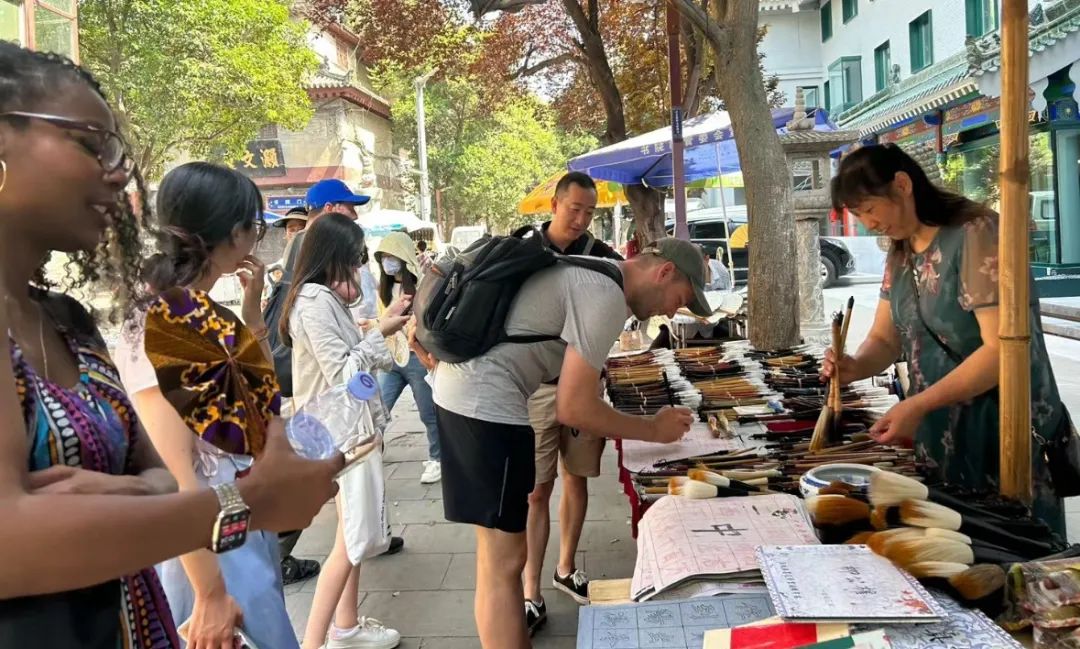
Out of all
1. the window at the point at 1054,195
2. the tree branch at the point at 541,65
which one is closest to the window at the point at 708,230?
the window at the point at 1054,195

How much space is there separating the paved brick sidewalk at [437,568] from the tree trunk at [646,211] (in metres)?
→ 4.63

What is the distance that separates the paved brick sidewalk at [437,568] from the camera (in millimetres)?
3477

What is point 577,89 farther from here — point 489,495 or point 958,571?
point 958,571

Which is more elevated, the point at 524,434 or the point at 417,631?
the point at 524,434

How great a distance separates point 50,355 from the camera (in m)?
1.13

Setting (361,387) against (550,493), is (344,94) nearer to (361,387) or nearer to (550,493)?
(550,493)

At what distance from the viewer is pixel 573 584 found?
374cm

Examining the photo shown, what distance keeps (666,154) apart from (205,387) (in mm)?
7791

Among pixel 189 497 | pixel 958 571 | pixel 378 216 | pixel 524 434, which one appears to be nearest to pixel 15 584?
pixel 189 497

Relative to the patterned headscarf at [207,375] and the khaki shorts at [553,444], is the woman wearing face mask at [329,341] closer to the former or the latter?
the khaki shorts at [553,444]

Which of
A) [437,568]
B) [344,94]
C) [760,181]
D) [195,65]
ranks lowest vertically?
[437,568]

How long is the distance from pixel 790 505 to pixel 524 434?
Result: 90 centimetres

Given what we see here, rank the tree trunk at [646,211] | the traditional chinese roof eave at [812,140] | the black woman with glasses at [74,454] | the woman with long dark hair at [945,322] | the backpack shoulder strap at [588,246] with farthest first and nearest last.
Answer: the tree trunk at [646,211], the traditional chinese roof eave at [812,140], the backpack shoulder strap at [588,246], the woman with long dark hair at [945,322], the black woman with glasses at [74,454]

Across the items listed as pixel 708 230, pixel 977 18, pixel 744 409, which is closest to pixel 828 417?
pixel 744 409
